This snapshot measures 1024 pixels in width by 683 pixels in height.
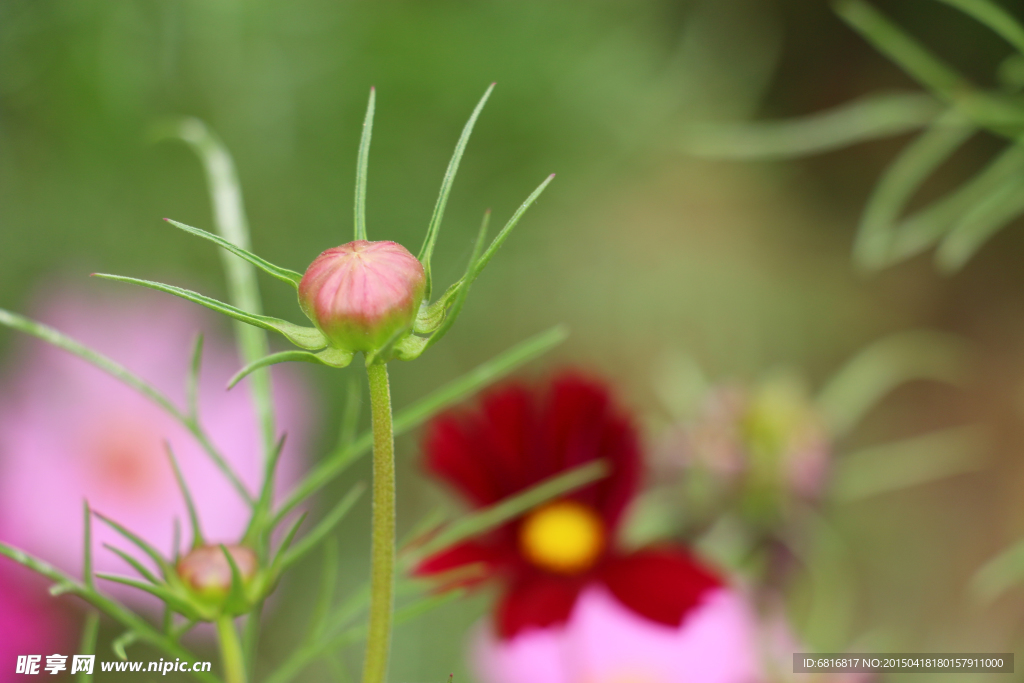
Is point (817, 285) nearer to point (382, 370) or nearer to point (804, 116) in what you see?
point (804, 116)

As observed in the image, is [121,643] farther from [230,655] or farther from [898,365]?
[898,365]

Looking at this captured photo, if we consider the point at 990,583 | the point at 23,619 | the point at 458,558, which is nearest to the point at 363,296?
the point at 458,558

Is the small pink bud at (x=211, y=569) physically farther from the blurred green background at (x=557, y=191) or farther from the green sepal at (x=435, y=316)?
the blurred green background at (x=557, y=191)

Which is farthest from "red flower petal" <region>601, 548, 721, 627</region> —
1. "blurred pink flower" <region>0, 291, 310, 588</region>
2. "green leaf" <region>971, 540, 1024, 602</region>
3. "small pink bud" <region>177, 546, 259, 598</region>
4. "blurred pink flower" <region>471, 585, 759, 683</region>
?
"green leaf" <region>971, 540, 1024, 602</region>

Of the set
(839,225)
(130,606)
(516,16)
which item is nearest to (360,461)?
(130,606)

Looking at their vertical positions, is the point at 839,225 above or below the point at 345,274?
above

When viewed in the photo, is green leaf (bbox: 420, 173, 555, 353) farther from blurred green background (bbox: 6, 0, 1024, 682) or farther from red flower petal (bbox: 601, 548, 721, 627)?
blurred green background (bbox: 6, 0, 1024, 682)
